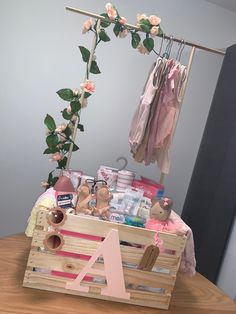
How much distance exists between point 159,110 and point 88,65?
41cm

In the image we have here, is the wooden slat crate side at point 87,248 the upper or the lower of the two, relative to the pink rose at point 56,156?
lower

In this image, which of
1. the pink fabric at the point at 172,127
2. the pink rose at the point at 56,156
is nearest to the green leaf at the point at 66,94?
the pink rose at the point at 56,156

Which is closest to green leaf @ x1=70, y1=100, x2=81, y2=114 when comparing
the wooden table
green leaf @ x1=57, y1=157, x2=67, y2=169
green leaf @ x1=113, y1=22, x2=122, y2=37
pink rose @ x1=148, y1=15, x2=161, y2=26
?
green leaf @ x1=57, y1=157, x2=67, y2=169

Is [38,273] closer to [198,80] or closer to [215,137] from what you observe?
[215,137]

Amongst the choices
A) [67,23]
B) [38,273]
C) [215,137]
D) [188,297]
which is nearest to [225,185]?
[215,137]

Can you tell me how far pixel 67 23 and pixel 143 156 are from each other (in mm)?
984

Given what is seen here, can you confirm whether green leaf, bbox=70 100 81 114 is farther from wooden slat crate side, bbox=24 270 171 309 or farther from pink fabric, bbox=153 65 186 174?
wooden slat crate side, bbox=24 270 171 309

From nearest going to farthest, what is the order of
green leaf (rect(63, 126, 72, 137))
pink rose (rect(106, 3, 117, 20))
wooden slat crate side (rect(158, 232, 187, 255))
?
wooden slat crate side (rect(158, 232, 187, 255))
pink rose (rect(106, 3, 117, 20))
green leaf (rect(63, 126, 72, 137))

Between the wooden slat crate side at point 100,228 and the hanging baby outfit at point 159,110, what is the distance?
642mm

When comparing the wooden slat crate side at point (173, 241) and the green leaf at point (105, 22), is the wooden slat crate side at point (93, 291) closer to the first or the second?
the wooden slat crate side at point (173, 241)

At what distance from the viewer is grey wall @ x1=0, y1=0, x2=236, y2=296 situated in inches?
76.5

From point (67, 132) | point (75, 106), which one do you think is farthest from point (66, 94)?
point (67, 132)

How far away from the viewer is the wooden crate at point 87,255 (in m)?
0.97

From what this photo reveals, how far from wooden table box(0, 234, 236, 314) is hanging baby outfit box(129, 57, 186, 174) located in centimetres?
60
